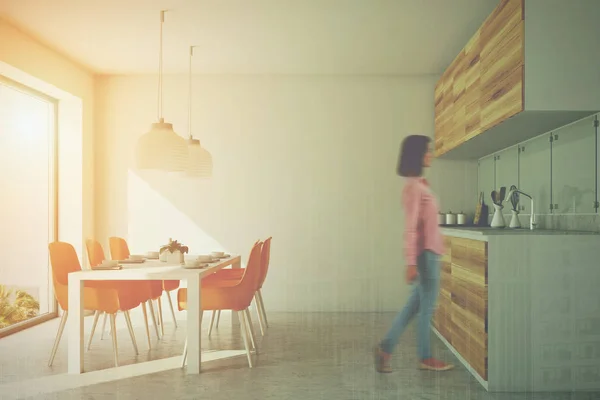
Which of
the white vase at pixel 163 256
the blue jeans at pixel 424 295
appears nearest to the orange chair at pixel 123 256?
the white vase at pixel 163 256

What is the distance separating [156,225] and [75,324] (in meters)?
2.55

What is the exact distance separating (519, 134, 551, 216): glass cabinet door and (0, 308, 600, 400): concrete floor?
53.9 inches

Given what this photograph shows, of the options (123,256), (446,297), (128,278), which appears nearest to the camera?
(128,278)

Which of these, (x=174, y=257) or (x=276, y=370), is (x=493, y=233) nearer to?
(x=276, y=370)

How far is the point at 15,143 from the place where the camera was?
500 centimetres

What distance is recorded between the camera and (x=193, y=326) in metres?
3.42

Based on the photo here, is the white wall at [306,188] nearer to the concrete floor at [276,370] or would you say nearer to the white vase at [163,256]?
the concrete floor at [276,370]

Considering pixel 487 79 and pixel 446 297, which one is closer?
pixel 487 79

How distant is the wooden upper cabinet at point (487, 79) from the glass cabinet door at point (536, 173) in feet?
1.64

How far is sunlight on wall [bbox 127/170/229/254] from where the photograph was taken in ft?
19.3

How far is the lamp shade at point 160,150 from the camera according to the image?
11.9 ft

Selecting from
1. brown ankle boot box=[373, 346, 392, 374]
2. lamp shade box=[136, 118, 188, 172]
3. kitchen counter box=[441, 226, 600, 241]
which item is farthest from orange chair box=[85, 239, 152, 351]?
kitchen counter box=[441, 226, 600, 241]

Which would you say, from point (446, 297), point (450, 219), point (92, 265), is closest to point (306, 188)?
point (450, 219)

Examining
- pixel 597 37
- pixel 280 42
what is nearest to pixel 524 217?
pixel 597 37
